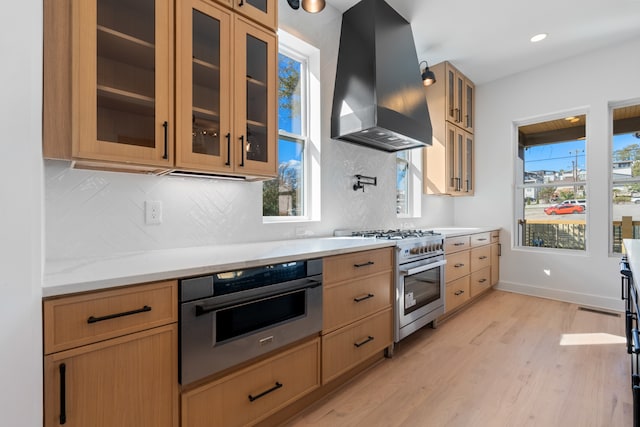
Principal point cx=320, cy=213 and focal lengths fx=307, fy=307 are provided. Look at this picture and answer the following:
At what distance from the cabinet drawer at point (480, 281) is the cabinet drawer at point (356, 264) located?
6.01 feet

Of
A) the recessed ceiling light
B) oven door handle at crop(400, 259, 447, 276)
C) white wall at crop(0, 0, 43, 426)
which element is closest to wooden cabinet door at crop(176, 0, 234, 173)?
white wall at crop(0, 0, 43, 426)

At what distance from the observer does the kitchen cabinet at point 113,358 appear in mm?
978

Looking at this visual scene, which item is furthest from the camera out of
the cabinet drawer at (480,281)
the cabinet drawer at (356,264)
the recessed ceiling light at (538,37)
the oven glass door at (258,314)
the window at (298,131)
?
the cabinet drawer at (480,281)

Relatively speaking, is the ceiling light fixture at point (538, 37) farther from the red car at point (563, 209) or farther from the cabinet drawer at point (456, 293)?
the cabinet drawer at point (456, 293)

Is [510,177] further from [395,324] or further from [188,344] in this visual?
[188,344]

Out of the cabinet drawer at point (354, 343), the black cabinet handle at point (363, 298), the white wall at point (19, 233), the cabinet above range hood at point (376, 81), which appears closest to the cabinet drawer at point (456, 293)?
the cabinet drawer at point (354, 343)

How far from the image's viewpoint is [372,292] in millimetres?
2191

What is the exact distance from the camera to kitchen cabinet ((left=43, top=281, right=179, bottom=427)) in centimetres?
98

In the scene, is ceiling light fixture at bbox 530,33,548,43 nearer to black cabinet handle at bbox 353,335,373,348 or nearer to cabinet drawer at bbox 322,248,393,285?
cabinet drawer at bbox 322,248,393,285

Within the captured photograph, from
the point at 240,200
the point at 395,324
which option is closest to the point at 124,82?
the point at 240,200

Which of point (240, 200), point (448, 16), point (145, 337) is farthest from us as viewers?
point (448, 16)

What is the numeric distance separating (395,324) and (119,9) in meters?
2.53

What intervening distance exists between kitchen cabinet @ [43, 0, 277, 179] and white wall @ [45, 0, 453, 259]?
0.17 metres

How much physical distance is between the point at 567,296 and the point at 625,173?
62.8 inches
